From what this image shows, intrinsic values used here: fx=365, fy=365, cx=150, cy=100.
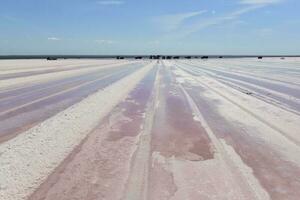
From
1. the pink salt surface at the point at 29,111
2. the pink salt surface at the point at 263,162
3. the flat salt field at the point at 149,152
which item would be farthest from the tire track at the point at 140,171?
the pink salt surface at the point at 29,111

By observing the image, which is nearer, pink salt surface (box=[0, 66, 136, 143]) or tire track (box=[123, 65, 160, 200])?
tire track (box=[123, 65, 160, 200])

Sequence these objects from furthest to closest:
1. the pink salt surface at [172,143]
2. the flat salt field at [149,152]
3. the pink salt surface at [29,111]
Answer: the pink salt surface at [29,111], the pink salt surface at [172,143], the flat salt field at [149,152]

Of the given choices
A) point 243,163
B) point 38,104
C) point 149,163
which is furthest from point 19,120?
point 243,163

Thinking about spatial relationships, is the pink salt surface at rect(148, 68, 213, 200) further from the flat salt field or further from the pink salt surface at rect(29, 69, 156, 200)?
the pink salt surface at rect(29, 69, 156, 200)

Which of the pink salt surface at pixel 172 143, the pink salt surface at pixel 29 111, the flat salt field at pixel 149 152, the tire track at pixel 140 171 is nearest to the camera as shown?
the tire track at pixel 140 171

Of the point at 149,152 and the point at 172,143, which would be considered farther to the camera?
the point at 172,143

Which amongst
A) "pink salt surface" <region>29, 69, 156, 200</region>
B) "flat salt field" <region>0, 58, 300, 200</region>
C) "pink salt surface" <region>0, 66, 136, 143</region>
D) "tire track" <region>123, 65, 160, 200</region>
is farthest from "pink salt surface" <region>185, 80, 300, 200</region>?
"pink salt surface" <region>0, 66, 136, 143</region>

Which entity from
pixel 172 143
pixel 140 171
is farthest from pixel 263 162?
pixel 140 171

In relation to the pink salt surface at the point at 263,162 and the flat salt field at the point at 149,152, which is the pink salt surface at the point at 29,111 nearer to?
the flat salt field at the point at 149,152

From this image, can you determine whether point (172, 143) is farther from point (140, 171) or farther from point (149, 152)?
point (140, 171)

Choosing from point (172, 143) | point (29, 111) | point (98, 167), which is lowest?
point (29, 111)
